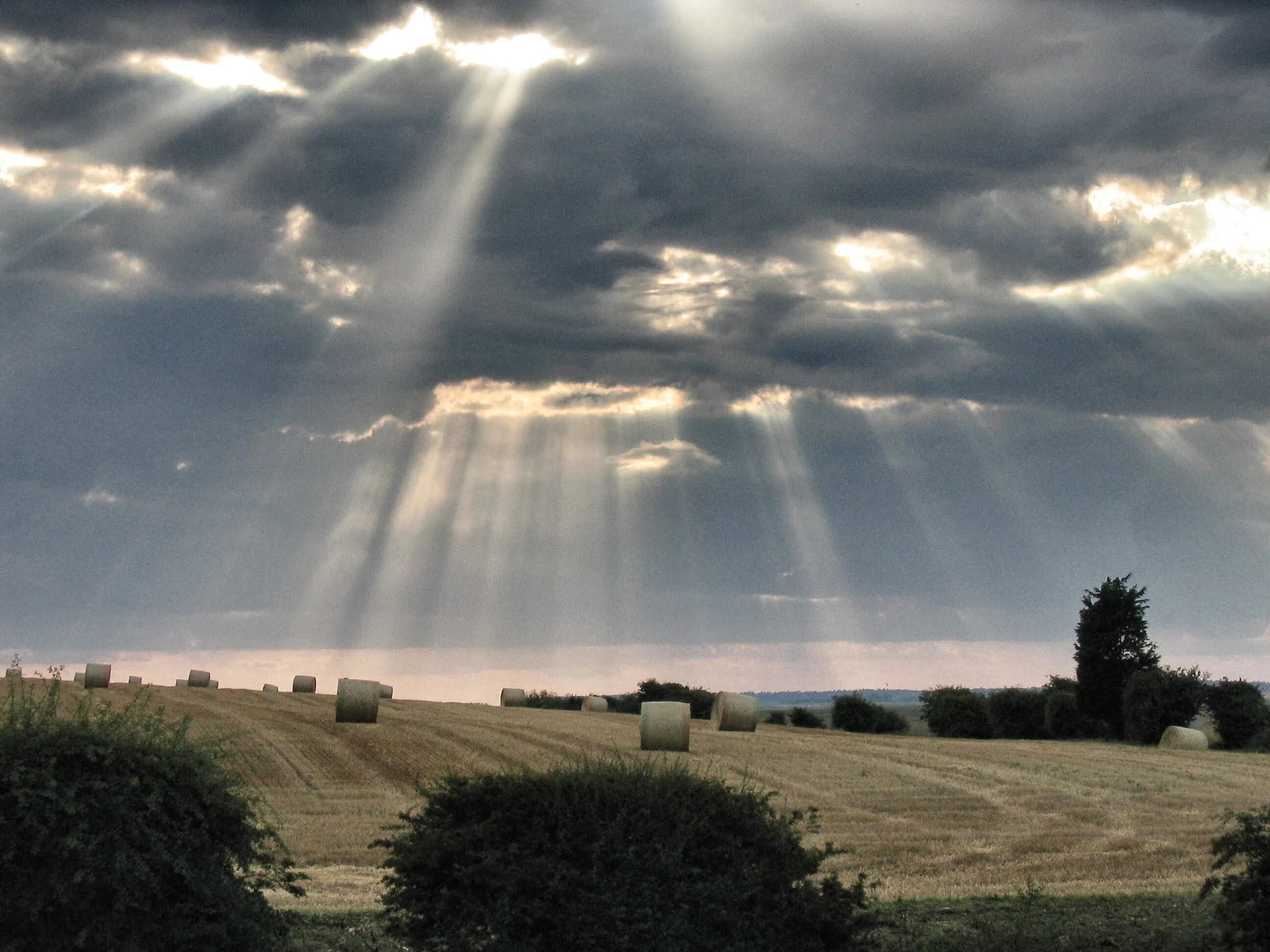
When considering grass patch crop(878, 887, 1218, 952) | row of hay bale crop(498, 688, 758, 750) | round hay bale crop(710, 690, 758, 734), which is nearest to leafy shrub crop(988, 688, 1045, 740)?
row of hay bale crop(498, 688, 758, 750)

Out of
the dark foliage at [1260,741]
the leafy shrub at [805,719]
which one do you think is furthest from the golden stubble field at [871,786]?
the leafy shrub at [805,719]

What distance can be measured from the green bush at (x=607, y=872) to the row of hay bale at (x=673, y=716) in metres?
23.6

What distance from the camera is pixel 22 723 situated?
9.80m

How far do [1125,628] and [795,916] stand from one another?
62.1m

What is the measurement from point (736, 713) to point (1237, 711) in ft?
87.0

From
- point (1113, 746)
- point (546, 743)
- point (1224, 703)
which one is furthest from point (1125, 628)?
point (546, 743)

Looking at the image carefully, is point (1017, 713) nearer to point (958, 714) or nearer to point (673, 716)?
point (958, 714)

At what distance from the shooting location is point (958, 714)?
7131 cm

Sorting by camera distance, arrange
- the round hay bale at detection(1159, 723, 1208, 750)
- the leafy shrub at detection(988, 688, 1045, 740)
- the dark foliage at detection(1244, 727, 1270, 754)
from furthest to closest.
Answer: the leafy shrub at detection(988, 688, 1045, 740)
the dark foliage at detection(1244, 727, 1270, 754)
the round hay bale at detection(1159, 723, 1208, 750)

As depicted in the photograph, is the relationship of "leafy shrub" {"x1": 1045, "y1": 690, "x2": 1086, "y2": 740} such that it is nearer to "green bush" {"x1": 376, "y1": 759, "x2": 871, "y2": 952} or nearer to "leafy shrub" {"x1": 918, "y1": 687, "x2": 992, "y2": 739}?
"leafy shrub" {"x1": 918, "y1": 687, "x2": 992, "y2": 739}

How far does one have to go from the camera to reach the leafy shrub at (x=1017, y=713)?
69125 mm

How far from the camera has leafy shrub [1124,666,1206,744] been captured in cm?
5653

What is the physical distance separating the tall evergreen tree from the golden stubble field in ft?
61.2

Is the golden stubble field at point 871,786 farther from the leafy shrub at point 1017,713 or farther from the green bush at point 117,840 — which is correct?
the leafy shrub at point 1017,713
